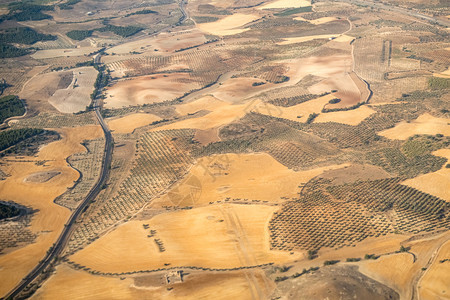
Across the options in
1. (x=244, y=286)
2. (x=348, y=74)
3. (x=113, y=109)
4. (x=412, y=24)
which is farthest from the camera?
(x=412, y=24)

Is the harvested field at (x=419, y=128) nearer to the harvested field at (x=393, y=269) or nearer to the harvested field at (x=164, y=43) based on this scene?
the harvested field at (x=393, y=269)

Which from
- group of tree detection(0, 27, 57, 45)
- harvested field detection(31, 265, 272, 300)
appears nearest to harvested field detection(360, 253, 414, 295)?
harvested field detection(31, 265, 272, 300)

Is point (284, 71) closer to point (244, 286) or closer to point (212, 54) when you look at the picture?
point (212, 54)

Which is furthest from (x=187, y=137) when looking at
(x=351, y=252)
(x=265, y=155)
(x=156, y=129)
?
(x=351, y=252)

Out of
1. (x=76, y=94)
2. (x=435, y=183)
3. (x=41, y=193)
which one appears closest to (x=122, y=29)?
(x=76, y=94)

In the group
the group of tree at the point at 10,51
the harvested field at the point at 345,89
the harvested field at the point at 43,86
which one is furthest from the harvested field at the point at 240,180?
the group of tree at the point at 10,51

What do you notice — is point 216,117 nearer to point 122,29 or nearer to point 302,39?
point 302,39
